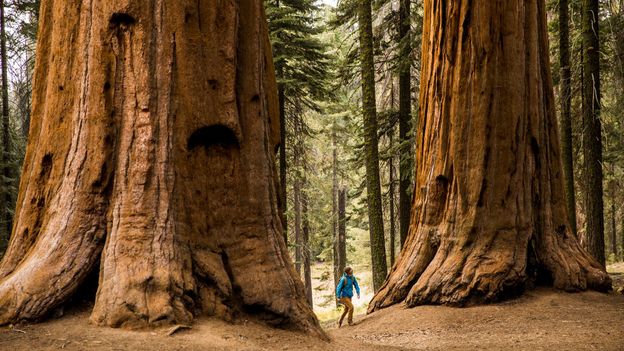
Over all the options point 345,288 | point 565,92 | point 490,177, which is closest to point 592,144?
point 565,92

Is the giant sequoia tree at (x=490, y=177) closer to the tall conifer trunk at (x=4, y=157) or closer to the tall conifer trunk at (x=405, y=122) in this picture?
the tall conifer trunk at (x=405, y=122)

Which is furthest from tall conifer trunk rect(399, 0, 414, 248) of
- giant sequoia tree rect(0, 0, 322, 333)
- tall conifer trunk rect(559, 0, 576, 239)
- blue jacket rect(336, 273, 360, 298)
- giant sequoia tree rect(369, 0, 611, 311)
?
giant sequoia tree rect(0, 0, 322, 333)

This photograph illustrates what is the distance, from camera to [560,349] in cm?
550

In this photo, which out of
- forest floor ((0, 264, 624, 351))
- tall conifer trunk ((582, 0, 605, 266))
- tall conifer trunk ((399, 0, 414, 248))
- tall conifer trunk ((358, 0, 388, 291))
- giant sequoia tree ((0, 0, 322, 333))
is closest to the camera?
forest floor ((0, 264, 624, 351))

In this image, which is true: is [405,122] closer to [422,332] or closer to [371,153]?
[371,153]

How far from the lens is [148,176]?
4.80 m

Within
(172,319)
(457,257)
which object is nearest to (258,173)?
(172,319)

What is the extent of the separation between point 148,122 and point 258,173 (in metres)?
1.38

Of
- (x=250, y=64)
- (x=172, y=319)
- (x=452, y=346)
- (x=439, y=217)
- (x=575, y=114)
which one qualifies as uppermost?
(x=575, y=114)

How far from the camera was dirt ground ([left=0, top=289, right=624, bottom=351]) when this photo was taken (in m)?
3.97

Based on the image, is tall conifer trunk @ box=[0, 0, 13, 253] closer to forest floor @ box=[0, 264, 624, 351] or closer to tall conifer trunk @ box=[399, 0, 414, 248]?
forest floor @ box=[0, 264, 624, 351]

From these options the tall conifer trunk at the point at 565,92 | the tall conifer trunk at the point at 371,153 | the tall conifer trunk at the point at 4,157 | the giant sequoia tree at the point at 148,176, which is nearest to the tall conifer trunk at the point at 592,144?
the tall conifer trunk at the point at 565,92

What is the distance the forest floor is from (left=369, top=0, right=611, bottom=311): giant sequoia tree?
428mm

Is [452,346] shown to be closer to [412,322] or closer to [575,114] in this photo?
[412,322]
